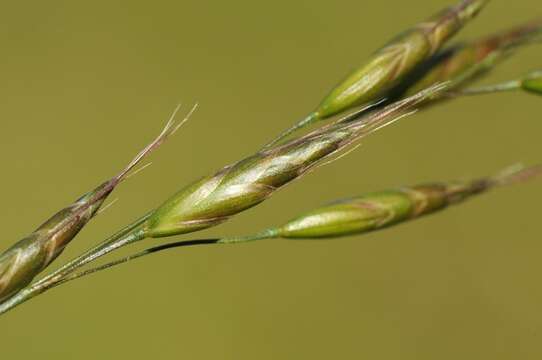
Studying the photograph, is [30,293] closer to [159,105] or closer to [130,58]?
[159,105]

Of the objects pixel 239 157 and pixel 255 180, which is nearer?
pixel 255 180

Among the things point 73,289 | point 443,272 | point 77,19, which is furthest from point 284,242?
point 77,19

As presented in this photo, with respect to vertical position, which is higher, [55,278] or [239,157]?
[239,157]

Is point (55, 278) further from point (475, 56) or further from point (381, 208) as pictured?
point (475, 56)

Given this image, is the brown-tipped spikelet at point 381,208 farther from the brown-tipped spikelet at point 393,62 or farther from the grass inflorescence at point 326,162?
the brown-tipped spikelet at point 393,62

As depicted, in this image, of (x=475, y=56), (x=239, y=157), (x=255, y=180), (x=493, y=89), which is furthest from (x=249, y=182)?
(x=239, y=157)

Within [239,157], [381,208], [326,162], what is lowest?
[381,208]
